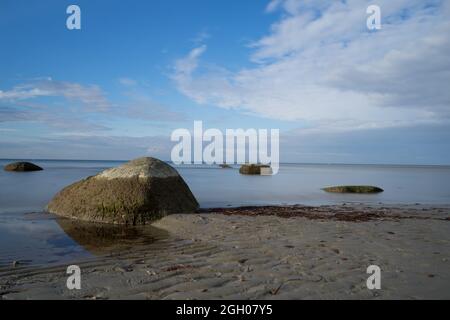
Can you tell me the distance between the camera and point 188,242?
31.8 ft

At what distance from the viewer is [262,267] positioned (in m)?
6.95

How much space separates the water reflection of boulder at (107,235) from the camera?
935cm

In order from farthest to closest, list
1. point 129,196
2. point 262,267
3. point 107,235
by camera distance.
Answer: point 129,196, point 107,235, point 262,267

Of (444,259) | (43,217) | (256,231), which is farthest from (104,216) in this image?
(444,259)

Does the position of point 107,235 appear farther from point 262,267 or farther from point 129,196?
point 262,267

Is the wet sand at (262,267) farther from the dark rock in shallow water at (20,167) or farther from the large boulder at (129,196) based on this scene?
the dark rock in shallow water at (20,167)

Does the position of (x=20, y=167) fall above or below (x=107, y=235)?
above

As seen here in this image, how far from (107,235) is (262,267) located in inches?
234

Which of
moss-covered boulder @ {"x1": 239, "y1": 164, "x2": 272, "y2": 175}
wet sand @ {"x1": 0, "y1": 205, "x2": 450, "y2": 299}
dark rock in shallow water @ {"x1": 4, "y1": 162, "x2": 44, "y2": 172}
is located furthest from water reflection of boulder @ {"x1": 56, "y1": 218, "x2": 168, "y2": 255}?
dark rock in shallow water @ {"x1": 4, "y1": 162, "x2": 44, "y2": 172}

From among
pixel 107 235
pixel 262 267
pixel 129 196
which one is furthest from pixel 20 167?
pixel 262 267

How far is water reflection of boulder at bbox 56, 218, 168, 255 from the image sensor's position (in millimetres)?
9352

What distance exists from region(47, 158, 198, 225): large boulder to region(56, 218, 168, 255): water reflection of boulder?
623 mm

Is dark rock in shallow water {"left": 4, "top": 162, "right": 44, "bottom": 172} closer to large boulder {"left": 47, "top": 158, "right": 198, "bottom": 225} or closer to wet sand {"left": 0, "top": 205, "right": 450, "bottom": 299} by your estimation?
large boulder {"left": 47, "top": 158, "right": 198, "bottom": 225}
